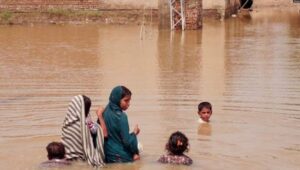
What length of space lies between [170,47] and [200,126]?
1019 centimetres

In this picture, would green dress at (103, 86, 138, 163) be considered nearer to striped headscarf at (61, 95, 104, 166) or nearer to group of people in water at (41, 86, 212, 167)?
group of people in water at (41, 86, 212, 167)

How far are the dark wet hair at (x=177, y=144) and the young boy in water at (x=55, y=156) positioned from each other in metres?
1.11

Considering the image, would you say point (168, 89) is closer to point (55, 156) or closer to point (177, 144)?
point (177, 144)

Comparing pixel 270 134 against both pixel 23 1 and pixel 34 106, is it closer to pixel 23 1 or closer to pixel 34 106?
pixel 34 106

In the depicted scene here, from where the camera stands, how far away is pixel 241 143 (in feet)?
28.2

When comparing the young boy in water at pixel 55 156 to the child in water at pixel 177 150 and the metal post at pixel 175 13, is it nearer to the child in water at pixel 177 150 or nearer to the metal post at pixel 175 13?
the child in water at pixel 177 150

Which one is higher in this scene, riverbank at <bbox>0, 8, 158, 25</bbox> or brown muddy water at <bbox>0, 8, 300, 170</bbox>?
riverbank at <bbox>0, 8, 158, 25</bbox>

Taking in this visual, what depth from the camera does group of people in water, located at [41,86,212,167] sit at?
23.9 feet

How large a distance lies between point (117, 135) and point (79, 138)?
16.1 inches

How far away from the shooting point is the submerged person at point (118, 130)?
23.9ft

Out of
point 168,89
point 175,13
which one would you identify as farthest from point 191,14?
point 168,89

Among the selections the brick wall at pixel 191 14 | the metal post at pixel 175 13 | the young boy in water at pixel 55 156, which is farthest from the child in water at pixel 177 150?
the brick wall at pixel 191 14

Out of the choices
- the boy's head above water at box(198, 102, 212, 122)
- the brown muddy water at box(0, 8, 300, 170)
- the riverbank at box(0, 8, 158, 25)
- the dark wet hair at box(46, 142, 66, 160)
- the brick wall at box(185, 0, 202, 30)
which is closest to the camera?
the dark wet hair at box(46, 142, 66, 160)

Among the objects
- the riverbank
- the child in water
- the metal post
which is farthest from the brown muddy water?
the riverbank
